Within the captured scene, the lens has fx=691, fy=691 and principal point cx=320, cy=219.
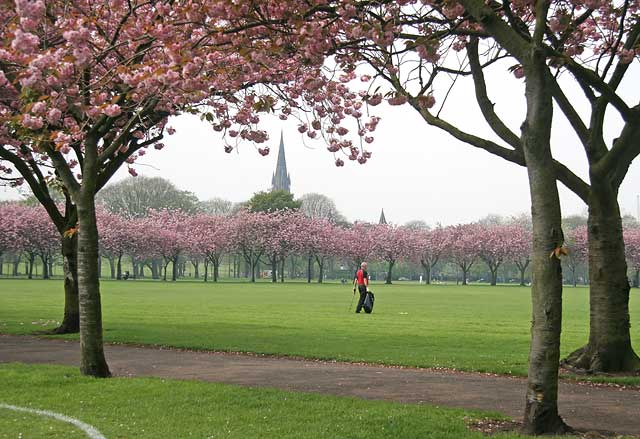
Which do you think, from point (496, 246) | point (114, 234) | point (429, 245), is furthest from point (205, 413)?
point (429, 245)

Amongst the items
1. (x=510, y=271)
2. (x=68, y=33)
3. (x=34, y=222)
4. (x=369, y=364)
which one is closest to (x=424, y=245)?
(x=510, y=271)

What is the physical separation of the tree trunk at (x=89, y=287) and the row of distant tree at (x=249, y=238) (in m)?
84.5

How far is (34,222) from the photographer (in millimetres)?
91812

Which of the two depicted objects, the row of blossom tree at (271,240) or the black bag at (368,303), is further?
the row of blossom tree at (271,240)

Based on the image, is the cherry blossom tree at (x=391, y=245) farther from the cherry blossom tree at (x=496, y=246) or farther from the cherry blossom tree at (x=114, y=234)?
the cherry blossom tree at (x=114, y=234)

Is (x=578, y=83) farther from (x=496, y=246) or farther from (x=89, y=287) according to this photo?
(x=496, y=246)

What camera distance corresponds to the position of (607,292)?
13.8 metres

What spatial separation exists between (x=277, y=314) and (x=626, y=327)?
17914mm

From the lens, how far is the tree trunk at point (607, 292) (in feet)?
45.0

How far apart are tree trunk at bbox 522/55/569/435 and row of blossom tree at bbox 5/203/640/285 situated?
89310 millimetres

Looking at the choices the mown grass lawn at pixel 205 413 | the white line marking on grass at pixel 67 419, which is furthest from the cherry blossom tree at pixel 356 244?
the white line marking on grass at pixel 67 419

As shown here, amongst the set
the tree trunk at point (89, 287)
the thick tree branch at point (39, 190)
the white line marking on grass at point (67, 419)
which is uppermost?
the thick tree branch at point (39, 190)

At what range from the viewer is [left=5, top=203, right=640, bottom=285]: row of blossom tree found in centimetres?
9431

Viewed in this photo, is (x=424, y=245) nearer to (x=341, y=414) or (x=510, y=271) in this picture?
(x=510, y=271)
